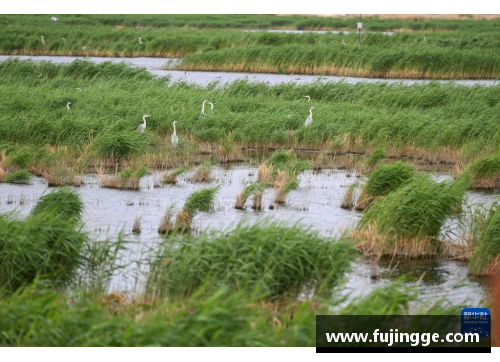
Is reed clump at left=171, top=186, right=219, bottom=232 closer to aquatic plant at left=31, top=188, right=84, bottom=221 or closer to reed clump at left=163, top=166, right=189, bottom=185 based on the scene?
aquatic plant at left=31, top=188, right=84, bottom=221

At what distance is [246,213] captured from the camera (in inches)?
497

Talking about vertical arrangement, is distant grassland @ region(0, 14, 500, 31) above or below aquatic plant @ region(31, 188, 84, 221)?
above

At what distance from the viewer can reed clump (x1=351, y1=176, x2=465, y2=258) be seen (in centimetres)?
1041

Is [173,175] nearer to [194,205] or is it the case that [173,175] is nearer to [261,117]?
[194,205]

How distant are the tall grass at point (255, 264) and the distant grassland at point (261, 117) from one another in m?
8.24

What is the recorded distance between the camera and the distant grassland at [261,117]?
16.7 m

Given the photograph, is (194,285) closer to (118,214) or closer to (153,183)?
(118,214)

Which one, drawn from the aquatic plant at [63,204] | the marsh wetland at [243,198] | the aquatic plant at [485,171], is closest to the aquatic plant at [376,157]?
the marsh wetland at [243,198]

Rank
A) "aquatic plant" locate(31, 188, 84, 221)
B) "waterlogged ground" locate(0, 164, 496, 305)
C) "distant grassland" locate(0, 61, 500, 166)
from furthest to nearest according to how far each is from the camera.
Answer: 1. "distant grassland" locate(0, 61, 500, 166)
2. "aquatic plant" locate(31, 188, 84, 221)
3. "waterlogged ground" locate(0, 164, 496, 305)

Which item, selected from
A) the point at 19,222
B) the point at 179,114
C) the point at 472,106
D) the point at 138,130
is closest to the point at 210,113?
the point at 179,114

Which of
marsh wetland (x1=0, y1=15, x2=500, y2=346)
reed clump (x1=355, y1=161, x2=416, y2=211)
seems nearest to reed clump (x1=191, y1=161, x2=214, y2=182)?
marsh wetland (x1=0, y1=15, x2=500, y2=346)

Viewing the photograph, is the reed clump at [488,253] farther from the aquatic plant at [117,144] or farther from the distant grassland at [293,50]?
the distant grassland at [293,50]

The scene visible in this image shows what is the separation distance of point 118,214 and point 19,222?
411cm

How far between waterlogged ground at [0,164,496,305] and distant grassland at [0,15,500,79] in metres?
14.9
